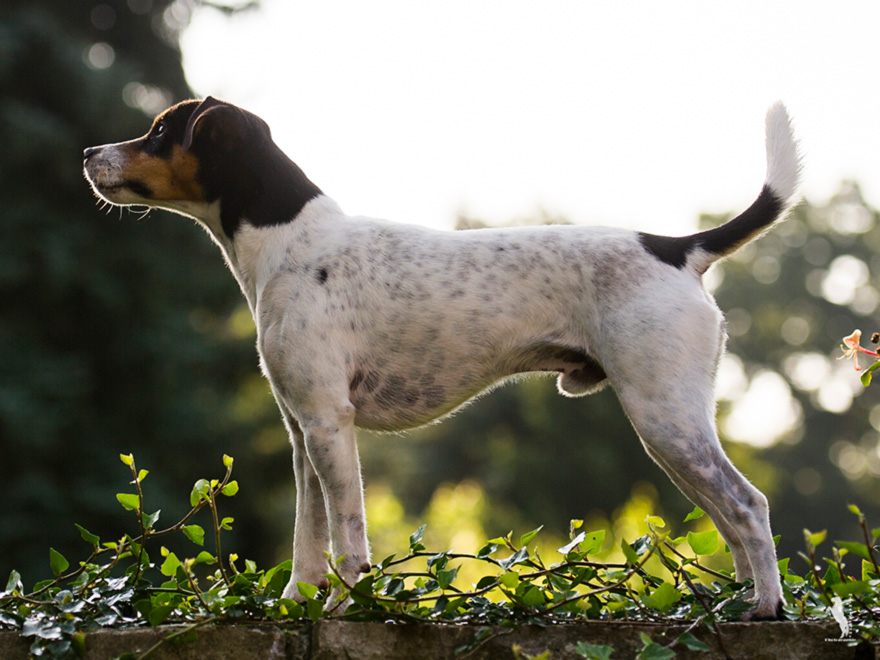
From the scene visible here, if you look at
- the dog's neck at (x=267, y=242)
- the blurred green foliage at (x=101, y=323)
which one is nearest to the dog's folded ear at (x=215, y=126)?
the dog's neck at (x=267, y=242)

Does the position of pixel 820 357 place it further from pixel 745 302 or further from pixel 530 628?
pixel 530 628

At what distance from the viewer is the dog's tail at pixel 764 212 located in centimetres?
373

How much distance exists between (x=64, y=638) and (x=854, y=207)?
48765 mm

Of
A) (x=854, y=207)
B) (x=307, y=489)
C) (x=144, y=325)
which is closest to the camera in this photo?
(x=307, y=489)

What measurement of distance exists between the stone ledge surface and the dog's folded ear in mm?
2092

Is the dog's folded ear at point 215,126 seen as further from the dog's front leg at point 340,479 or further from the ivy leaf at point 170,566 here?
the ivy leaf at point 170,566

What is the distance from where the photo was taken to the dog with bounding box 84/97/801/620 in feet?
11.3

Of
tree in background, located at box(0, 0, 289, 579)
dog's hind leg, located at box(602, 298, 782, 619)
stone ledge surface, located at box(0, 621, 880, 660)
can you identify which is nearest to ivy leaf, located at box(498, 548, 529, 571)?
stone ledge surface, located at box(0, 621, 880, 660)

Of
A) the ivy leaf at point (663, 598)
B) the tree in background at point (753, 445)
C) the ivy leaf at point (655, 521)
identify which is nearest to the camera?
the ivy leaf at point (663, 598)

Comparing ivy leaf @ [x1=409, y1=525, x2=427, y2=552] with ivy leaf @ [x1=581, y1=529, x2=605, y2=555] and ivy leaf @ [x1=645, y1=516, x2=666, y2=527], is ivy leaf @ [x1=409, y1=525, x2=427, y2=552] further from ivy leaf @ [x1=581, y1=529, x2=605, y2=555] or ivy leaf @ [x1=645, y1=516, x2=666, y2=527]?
ivy leaf @ [x1=645, y1=516, x2=666, y2=527]

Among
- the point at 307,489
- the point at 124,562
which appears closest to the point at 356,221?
the point at 307,489

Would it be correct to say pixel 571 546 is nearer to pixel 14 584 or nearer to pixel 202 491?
pixel 202 491

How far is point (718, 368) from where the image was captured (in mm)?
3602

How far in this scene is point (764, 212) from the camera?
3805 millimetres
